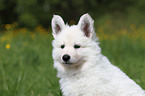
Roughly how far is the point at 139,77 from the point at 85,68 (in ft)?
8.02

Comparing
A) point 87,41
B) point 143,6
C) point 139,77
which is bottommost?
point 139,77

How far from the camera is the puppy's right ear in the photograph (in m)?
3.73

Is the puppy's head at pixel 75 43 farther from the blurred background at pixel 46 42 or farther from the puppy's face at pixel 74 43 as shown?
the blurred background at pixel 46 42

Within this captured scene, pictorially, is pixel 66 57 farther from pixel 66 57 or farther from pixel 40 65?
pixel 40 65

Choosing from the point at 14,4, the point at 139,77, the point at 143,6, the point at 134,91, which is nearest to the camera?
the point at 134,91

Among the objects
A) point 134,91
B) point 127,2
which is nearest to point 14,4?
point 127,2

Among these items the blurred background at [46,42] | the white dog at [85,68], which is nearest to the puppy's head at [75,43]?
the white dog at [85,68]

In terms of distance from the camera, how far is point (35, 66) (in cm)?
667

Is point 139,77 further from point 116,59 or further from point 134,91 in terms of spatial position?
point 134,91

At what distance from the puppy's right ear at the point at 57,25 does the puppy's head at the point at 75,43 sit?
3cm

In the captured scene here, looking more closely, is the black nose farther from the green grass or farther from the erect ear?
the green grass

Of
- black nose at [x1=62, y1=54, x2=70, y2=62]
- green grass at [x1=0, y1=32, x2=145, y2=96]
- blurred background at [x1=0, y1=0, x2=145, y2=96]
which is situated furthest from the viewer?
blurred background at [x1=0, y1=0, x2=145, y2=96]

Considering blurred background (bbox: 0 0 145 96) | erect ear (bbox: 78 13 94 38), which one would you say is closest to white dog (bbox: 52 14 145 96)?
erect ear (bbox: 78 13 94 38)

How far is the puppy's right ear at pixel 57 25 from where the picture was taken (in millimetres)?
3727
